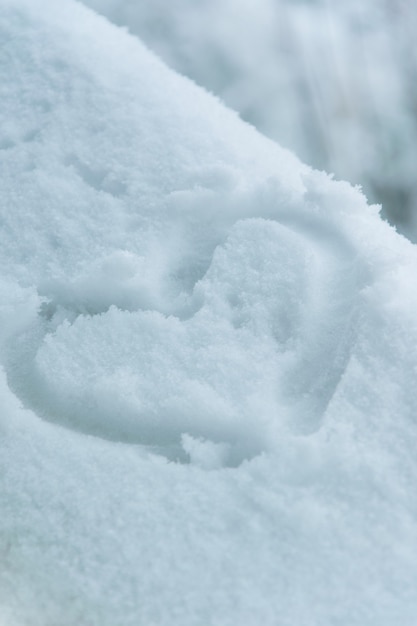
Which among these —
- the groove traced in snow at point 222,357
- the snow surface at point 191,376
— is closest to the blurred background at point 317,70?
the snow surface at point 191,376

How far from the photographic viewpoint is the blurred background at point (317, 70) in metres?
1.01

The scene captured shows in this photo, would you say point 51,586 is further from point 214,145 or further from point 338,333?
point 214,145

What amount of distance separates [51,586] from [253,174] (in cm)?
58

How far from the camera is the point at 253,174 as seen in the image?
878 mm

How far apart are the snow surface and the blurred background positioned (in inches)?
4.9

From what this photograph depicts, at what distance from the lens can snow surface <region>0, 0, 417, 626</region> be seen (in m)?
0.59

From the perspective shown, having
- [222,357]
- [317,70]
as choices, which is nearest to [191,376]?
[222,357]

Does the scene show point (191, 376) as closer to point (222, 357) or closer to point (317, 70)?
point (222, 357)

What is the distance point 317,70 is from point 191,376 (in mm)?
727

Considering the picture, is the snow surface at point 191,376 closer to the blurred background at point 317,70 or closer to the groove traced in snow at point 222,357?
the groove traced in snow at point 222,357

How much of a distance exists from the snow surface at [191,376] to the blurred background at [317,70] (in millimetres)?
125

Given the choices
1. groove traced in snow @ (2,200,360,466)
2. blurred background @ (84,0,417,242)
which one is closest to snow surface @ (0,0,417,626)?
groove traced in snow @ (2,200,360,466)

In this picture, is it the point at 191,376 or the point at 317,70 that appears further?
the point at 317,70

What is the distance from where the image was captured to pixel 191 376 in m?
0.71
